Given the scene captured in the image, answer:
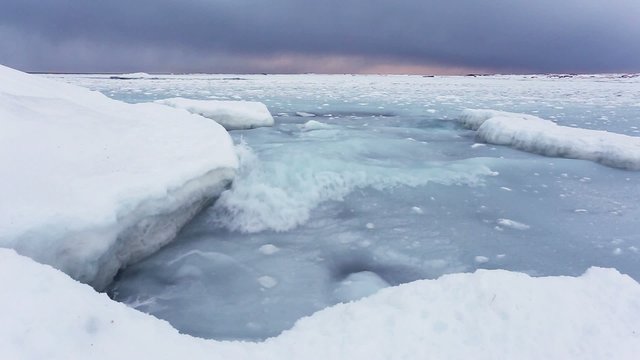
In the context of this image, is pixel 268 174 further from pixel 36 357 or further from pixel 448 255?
pixel 36 357

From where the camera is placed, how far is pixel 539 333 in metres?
2.63

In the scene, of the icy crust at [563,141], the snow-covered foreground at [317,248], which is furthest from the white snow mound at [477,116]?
the snow-covered foreground at [317,248]

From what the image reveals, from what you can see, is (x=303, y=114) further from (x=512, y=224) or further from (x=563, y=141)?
(x=512, y=224)

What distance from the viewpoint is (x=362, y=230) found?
5.45 meters

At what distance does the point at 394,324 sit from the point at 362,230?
9.00 feet

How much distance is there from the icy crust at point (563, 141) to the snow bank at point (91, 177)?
6742 mm

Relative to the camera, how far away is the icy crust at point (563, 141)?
329 inches

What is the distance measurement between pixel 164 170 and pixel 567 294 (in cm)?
376

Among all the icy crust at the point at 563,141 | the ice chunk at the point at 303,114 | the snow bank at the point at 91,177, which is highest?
the snow bank at the point at 91,177

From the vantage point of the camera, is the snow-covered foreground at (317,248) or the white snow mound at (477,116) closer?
the snow-covered foreground at (317,248)

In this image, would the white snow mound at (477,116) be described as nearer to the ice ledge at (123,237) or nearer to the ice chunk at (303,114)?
the ice chunk at (303,114)

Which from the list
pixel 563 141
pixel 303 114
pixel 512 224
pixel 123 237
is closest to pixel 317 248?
pixel 123 237

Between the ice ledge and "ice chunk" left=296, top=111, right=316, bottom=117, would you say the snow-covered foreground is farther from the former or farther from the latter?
"ice chunk" left=296, top=111, right=316, bottom=117

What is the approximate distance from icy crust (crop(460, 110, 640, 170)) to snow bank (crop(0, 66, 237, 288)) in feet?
22.1
